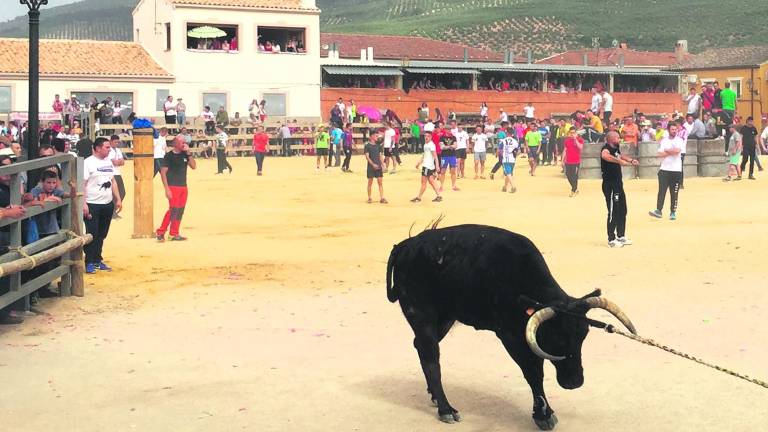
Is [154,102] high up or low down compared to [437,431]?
up

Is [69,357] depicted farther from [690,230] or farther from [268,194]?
[268,194]

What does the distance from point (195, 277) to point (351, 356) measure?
526 centimetres

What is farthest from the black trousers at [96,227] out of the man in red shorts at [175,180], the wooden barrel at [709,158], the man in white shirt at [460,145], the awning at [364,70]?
the awning at [364,70]

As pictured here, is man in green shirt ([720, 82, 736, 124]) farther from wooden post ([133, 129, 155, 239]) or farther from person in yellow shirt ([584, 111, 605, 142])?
wooden post ([133, 129, 155, 239])

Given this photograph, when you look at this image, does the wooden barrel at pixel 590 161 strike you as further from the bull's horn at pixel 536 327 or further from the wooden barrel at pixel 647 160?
the bull's horn at pixel 536 327

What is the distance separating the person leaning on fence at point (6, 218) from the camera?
36.5ft

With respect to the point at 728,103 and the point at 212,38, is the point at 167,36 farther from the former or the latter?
the point at 728,103

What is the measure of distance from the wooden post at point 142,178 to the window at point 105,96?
31.6 m

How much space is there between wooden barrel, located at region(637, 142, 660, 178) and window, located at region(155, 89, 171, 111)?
26327 millimetres

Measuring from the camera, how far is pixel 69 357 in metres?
9.89

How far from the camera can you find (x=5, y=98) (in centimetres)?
4922

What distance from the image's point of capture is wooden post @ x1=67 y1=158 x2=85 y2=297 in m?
13.0

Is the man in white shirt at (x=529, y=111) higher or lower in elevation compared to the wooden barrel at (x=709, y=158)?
higher

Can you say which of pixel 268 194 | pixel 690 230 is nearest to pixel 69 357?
pixel 690 230
